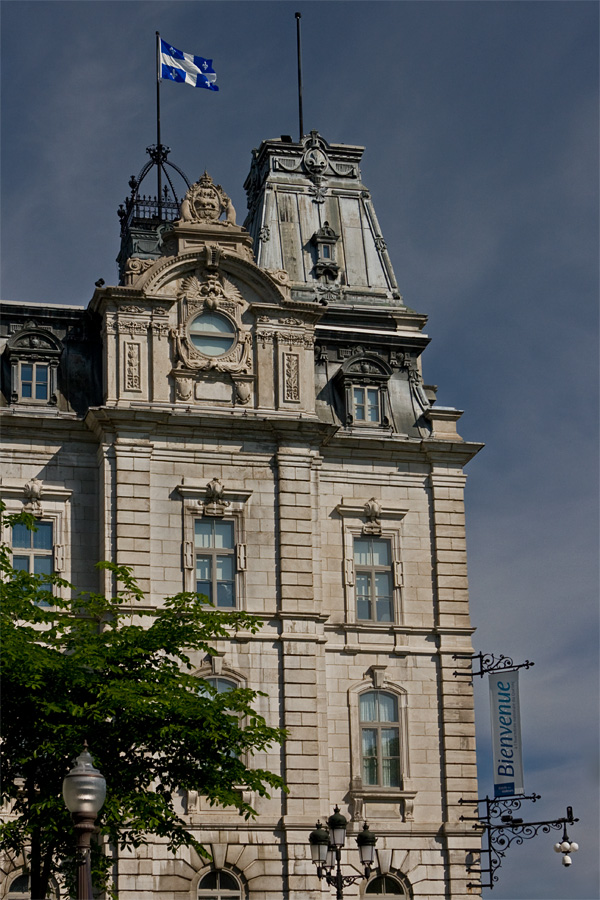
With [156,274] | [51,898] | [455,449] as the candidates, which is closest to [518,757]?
[455,449]

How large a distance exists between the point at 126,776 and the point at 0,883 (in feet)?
24.8

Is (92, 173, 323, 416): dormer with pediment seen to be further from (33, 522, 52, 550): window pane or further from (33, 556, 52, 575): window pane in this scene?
(33, 556, 52, 575): window pane

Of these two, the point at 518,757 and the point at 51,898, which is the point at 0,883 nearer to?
the point at 51,898

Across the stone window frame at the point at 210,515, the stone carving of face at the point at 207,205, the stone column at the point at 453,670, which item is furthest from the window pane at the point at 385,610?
the stone carving of face at the point at 207,205

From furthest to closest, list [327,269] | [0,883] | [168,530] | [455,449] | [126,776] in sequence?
[327,269], [455,449], [168,530], [0,883], [126,776]

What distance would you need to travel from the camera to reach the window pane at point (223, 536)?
44812mm

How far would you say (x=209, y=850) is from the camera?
42188 mm

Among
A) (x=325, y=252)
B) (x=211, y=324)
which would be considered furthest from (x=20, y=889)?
(x=325, y=252)

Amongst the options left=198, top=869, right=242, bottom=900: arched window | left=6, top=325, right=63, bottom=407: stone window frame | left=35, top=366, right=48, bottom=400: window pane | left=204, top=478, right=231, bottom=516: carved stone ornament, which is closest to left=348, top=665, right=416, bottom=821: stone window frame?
left=198, top=869, right=242, bottom=900: arched window

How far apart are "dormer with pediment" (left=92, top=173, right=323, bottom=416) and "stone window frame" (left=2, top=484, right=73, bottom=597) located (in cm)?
285

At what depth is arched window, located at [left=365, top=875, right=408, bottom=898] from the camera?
43.7 metres

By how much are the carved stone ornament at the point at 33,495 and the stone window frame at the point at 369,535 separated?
8065 millimetres

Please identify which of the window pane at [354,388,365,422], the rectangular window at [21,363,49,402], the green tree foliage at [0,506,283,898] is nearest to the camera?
the green tree foliage at [0,506,283,898]

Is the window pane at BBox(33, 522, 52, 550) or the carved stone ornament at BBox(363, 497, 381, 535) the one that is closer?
the window pane at BBox(33, 522, 52, 550)
